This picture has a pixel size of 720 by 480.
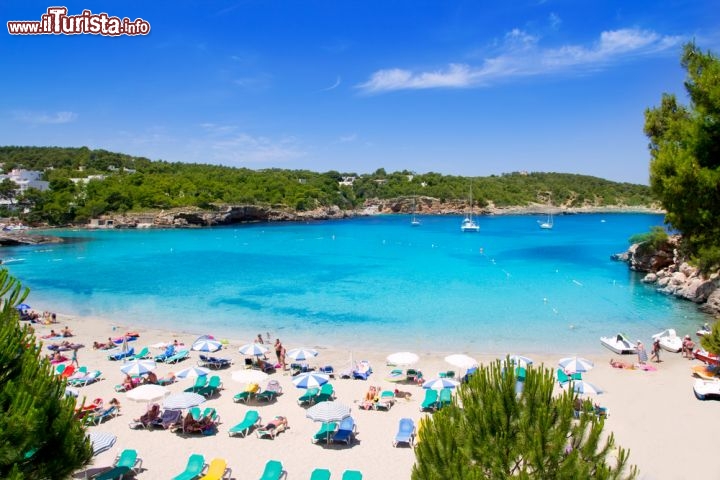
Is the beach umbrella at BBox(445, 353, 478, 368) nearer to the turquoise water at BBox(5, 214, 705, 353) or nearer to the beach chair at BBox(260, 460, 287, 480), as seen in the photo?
the turquoise water at BBox(5, 214, 705, 353)

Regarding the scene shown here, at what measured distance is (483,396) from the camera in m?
5.06

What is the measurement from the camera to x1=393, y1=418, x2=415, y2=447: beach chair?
10158 mm

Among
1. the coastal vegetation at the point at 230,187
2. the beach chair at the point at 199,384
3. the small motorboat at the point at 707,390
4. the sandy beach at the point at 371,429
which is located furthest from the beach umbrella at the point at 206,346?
the coastal vegetation at the point at 230,187

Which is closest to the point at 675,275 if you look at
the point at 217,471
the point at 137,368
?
the point at 217,471

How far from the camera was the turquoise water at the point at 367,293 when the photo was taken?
68.0ft

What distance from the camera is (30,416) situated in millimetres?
4422

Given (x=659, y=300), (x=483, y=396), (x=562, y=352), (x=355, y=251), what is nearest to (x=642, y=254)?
(x=659, y=300)

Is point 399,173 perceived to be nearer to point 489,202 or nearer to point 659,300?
point 489,202

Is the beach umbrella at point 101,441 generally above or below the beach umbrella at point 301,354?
above

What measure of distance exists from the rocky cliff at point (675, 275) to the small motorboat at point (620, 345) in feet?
16.3

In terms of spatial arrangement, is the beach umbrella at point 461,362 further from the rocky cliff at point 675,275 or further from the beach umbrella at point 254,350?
the rocky cliff at point 675,275

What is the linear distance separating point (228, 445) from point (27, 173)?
109478mm

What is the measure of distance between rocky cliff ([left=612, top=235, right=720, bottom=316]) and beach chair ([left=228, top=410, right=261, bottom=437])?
60.5 feet

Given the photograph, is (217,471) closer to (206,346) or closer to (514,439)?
(514,439)
